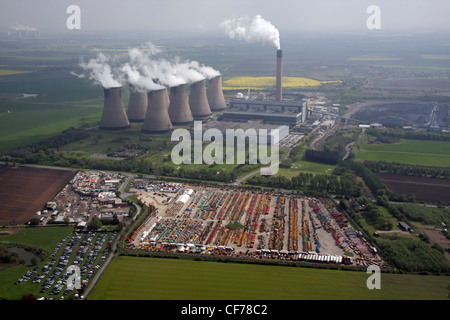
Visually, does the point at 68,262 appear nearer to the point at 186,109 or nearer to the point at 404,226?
the point at 404,226

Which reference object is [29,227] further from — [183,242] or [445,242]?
[445,242]

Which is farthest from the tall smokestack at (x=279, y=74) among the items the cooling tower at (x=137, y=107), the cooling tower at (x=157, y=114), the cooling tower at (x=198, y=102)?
the cooling tower at (x=137, y=107)

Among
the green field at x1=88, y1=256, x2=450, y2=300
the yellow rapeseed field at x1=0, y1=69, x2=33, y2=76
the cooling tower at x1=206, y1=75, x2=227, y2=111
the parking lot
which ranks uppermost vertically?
the yellow rapeseed field at x1=0, y1=69, x2=33, y2=76

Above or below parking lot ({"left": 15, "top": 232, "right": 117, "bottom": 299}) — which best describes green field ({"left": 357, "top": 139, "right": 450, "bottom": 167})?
above

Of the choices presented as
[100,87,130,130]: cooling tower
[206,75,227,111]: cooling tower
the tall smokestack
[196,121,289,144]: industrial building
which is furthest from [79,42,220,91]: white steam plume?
the tall smokestack

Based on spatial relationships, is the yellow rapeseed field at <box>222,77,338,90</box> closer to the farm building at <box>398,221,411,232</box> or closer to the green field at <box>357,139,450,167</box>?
the green field at <box>357,139,450,167</box>

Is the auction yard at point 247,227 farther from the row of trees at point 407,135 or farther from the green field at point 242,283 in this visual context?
the row of trees at point 407,135

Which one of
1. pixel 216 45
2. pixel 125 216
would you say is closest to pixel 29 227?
pixel 125 216
